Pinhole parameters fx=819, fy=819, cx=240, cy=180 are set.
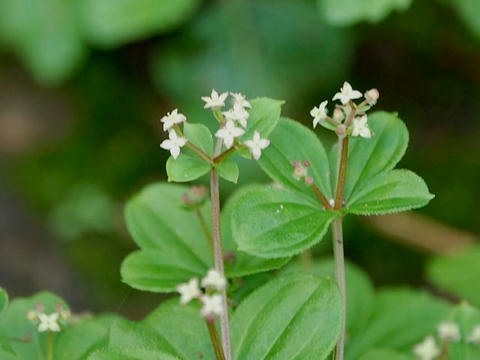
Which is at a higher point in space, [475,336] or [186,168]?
[186,168]

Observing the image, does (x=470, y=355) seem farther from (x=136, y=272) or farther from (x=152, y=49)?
(x=152, y=49)

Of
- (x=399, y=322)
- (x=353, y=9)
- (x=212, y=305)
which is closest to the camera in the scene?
(x=212, y=305)

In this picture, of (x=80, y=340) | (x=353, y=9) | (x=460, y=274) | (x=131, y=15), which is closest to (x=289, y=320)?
(x=80, y=340)

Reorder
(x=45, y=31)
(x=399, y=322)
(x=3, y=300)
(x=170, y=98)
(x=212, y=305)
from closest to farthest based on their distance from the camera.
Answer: (x=212, y=305)
(x=3, y=300)
(x=399, y=322)
(x=45, y=31)
(x=170, y=98)

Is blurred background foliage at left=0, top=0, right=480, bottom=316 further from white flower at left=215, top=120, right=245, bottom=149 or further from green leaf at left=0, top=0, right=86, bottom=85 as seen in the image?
white flower at left=215, top=120, right=245, bottom=149

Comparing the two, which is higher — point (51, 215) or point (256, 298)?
point (256, 298)

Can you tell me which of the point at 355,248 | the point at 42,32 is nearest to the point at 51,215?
the point at 42,32

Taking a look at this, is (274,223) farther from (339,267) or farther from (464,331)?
(464,331)
